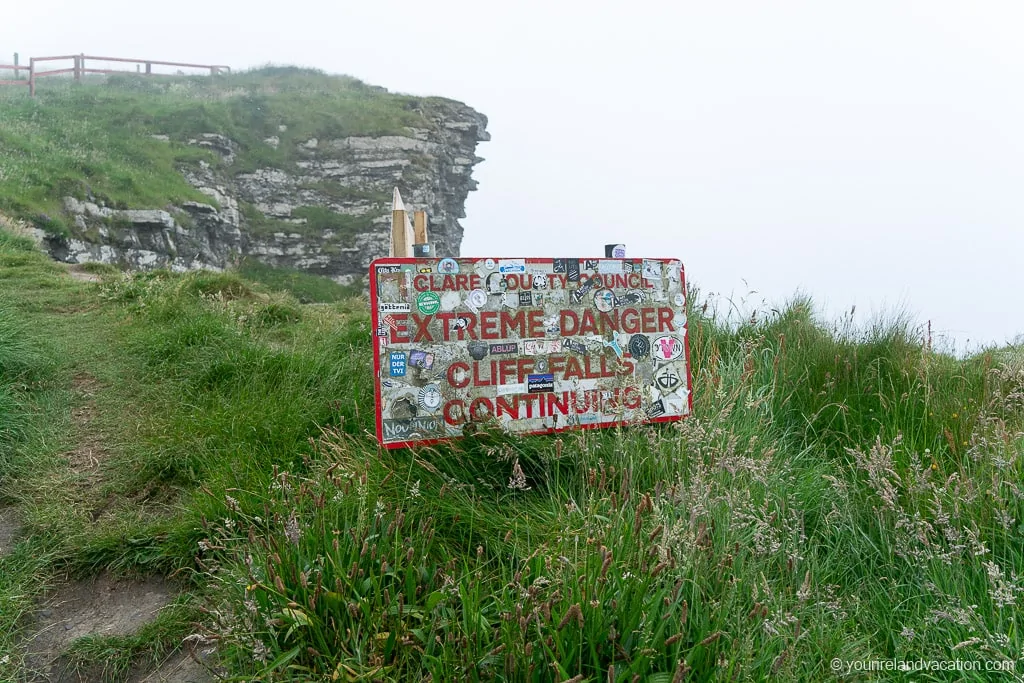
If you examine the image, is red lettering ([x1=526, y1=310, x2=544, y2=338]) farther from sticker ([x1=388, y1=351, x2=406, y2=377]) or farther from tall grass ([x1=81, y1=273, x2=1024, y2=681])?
sticker ([x1=388, y1=351, x2=406, y2=377])

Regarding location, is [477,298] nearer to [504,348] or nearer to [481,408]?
[504,348]

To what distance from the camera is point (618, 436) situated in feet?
9.64

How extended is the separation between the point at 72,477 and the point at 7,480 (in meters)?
0.35

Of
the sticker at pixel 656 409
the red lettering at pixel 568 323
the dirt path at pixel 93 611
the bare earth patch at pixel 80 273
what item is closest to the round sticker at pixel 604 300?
the red lettering at pixel 568 323

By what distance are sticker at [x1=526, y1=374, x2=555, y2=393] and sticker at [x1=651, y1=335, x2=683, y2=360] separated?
2.17 feet

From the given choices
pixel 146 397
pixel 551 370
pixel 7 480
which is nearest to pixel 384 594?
pixel 551 370

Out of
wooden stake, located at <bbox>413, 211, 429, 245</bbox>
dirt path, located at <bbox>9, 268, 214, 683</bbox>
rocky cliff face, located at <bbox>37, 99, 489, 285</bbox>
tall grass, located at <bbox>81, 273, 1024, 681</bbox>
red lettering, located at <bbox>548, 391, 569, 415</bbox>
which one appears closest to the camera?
tall grass, located at <bbox>81, 273, 1024, 681</bbox>

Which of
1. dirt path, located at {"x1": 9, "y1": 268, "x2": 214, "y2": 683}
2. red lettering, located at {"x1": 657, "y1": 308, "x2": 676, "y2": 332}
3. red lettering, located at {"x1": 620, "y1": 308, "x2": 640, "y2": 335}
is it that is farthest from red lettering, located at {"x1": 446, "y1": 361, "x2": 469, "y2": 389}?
dirt path, located at {"x1": 9, "y1": 268, "x2": 214, "y2": 683}

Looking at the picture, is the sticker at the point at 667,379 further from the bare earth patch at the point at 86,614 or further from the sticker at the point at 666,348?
the bare earth patch at the point at 86,614

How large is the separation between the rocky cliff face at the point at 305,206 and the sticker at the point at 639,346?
2133cm

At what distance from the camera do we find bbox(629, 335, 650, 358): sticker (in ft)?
11.8

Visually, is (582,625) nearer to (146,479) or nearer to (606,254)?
(606,254)

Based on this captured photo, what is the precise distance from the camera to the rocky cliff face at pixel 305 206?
24.3m

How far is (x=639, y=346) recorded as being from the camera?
11.8ft
